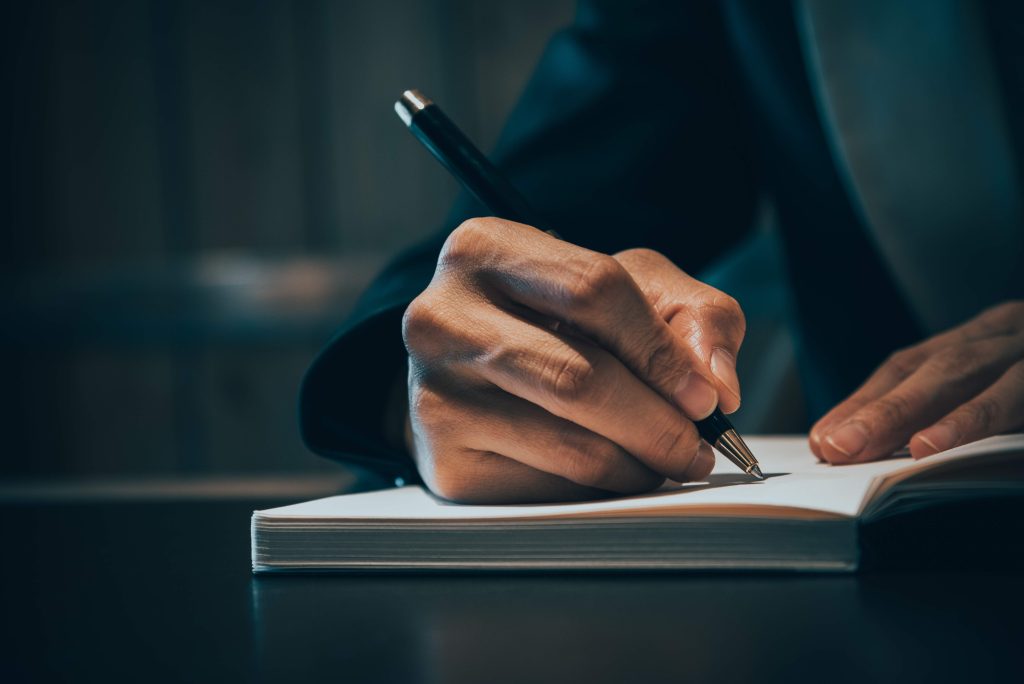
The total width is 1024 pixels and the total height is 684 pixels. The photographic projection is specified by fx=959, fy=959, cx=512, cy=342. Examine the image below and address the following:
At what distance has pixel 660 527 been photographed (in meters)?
0.36

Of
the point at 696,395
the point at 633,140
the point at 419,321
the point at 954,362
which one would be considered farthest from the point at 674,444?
the point at 633,140

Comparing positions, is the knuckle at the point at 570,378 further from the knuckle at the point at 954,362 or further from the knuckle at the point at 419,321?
the knuckle at the point at 954,362

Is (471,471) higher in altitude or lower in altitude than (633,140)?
lower

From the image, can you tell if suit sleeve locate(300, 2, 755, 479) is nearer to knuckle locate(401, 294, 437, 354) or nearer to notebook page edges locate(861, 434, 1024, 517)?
knuckle locate(401, 294, 437, 354)

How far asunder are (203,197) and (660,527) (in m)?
1.71

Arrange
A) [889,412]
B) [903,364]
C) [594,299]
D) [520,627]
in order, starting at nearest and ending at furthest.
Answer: [520,627] < [594,299] < [889,412] < [903,364]

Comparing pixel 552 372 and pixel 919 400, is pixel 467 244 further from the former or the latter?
pixel 919 400

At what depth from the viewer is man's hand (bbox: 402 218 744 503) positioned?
42 cm

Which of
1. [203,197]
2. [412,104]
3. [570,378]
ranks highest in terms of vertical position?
[412,104]

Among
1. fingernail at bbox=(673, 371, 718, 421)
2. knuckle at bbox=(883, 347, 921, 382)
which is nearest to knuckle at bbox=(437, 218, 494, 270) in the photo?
fingernail at bbox=(673, 371, 718, 421)

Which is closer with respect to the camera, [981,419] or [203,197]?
[981,419]

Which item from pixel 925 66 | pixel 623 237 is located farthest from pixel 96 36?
pixel 925 66

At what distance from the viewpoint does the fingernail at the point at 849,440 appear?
0.49m

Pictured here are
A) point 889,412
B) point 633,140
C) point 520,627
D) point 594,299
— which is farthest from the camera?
point 633,140
